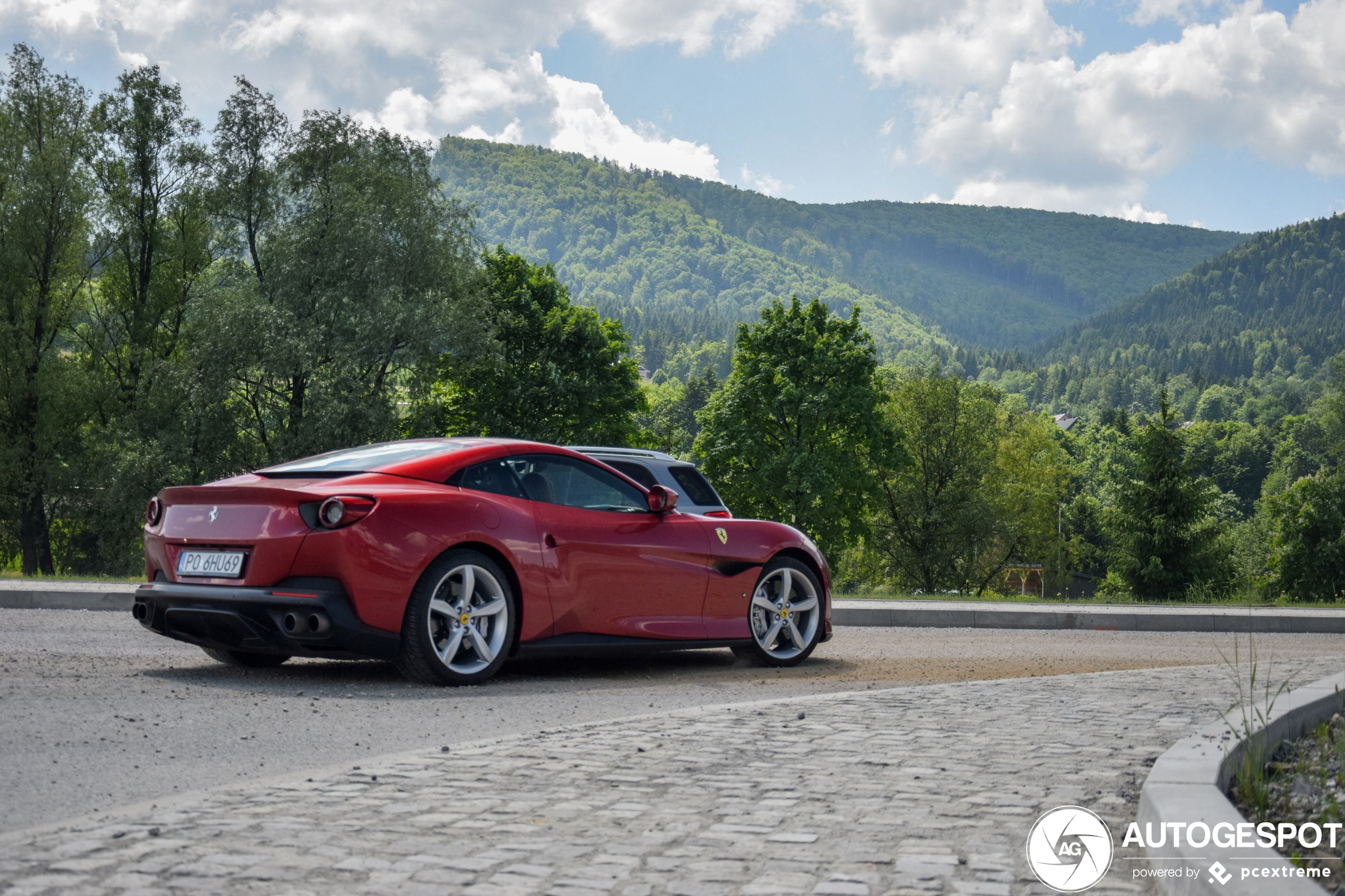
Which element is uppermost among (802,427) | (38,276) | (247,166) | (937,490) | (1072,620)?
(247,166)

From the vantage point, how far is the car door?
7465 millimetres

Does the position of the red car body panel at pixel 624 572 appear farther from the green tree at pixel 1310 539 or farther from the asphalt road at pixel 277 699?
the green tree at pixel 1310 539

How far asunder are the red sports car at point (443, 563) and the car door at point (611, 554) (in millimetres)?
11

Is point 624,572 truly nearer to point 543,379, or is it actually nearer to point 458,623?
point 458,623

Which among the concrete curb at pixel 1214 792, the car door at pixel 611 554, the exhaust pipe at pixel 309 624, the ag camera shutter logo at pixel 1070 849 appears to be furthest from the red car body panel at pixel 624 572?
the ag camera shutter logo at pixel 1070 849

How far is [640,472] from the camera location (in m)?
10.0

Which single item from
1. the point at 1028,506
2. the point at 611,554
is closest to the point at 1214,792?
the point at 611,554

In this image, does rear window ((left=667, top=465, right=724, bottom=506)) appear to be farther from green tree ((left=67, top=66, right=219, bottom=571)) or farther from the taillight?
green tree ((left=67, top=66, right=219, bottom=571))

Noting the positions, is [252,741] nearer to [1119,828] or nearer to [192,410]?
[1119,828]

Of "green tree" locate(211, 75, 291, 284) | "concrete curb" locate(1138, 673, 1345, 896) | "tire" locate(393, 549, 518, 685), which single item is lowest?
"concrete curb" locate(1138, 673, 1345, 896)

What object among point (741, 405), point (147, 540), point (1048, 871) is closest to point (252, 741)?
point (147, 540)

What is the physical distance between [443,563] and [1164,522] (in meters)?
31.6

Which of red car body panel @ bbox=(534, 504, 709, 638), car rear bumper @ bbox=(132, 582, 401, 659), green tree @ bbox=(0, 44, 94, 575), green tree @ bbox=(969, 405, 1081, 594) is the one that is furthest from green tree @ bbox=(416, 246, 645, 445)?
car rear bumper @ bbox=(132, 582, 401, 659)

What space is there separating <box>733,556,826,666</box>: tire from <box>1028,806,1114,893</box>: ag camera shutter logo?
Answer: 4.55 metres
